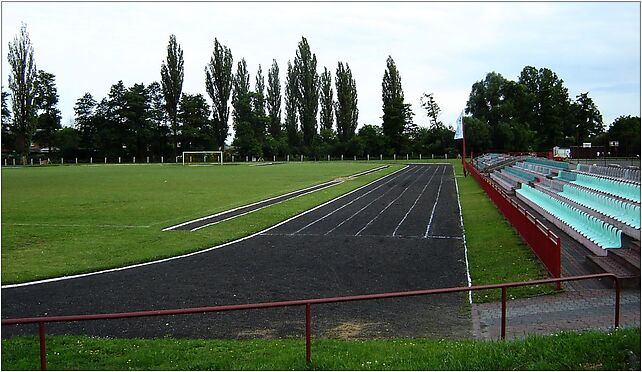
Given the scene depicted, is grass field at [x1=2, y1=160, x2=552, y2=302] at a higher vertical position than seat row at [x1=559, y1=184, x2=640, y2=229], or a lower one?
lower

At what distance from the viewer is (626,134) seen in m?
69.3

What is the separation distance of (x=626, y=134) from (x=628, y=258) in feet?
214

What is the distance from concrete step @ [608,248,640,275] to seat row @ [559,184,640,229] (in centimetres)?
126

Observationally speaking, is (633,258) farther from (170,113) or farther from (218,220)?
(170,113)

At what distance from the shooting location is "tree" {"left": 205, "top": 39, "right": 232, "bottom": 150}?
95875 millimetres

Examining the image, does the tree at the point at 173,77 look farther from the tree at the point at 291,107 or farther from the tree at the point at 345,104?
the tree at the point at 345,104

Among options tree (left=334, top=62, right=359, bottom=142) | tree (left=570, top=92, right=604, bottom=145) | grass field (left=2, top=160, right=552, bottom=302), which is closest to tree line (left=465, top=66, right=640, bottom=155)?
tree (left=570, top=92, right=604, bottom=145)

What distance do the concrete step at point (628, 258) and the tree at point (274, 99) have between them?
93918mm

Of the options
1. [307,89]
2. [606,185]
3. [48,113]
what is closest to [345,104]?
[307,89]

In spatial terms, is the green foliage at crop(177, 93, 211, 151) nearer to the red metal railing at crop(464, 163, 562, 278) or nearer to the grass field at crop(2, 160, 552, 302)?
the grass field at crop(2, 160, 552, 302)

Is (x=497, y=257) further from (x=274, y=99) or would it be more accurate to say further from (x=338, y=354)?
(x=274, y=99)

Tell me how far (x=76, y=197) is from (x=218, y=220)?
1172 cm

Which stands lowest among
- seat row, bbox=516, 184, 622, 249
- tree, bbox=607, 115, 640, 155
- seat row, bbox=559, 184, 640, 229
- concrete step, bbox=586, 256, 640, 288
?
concrete step, bbox=586, 256, 640, 288

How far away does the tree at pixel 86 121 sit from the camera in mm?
97312
